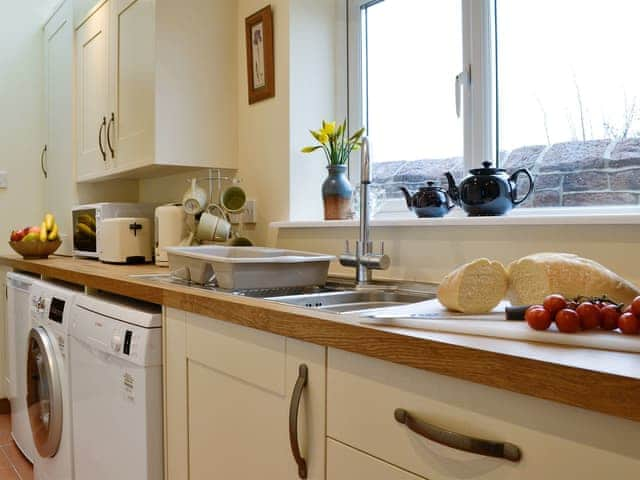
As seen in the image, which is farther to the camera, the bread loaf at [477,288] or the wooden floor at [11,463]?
the wooden floor at [11,463]

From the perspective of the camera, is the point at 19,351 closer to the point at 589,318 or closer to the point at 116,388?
the point at 116,388

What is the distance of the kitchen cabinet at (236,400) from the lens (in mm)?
1031

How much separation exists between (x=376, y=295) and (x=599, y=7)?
93cm

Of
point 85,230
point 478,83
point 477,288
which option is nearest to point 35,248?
point 85,230

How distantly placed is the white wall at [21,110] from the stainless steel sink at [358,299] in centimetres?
267

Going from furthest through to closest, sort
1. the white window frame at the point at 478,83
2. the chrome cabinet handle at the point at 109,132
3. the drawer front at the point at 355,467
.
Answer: the chrome cabinet handle at the point at 109,132 < the white window frame at the point at 478,83 < the drawer front at the point at 355,467

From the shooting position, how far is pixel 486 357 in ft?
2.31

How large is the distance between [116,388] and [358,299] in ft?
2.25

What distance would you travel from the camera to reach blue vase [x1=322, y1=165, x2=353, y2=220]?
1938 millimetres

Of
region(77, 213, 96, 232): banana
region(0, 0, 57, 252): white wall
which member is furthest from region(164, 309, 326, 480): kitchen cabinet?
region(0, 0, 57, 252): white wall

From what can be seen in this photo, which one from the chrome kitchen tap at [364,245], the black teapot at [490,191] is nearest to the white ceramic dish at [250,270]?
the chrome kitchen tap at [364,245]

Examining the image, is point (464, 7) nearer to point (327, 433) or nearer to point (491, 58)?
point (491, 58)

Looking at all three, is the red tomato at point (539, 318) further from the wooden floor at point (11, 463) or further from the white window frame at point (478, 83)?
the wooden floor at point (11, 463)

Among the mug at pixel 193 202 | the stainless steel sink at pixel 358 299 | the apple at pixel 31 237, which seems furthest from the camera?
the apple at pixel 31 237
